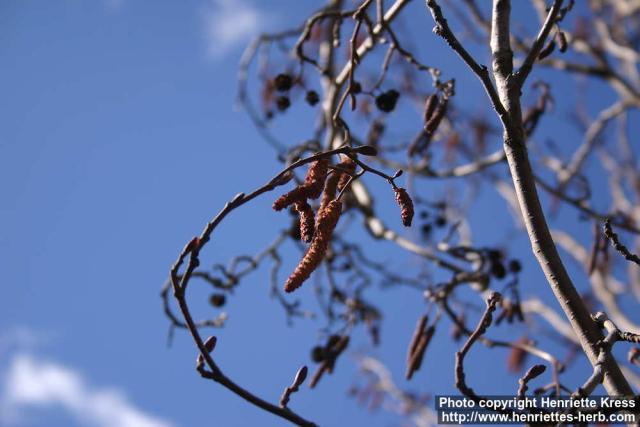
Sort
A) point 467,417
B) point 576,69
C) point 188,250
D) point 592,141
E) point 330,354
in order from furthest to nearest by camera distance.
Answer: point 592,141 < point 576,69 < point 330,354 < point 467,417 < point 188,250

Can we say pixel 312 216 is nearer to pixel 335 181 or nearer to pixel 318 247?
pixel 318 247

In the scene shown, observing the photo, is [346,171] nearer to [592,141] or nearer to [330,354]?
[330,354]

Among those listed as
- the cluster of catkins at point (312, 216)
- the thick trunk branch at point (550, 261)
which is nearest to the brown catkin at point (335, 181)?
the cluster of catkins at point (312, 216)

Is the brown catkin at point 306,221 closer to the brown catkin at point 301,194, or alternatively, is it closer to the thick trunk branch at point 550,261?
the brown catkin at point 301,194

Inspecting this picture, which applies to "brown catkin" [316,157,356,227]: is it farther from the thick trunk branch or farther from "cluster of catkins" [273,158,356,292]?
the thick trunk branch

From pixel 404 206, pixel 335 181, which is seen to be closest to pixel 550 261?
pixel 404 206

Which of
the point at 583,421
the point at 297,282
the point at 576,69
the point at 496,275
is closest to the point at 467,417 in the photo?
the point at 583,421
